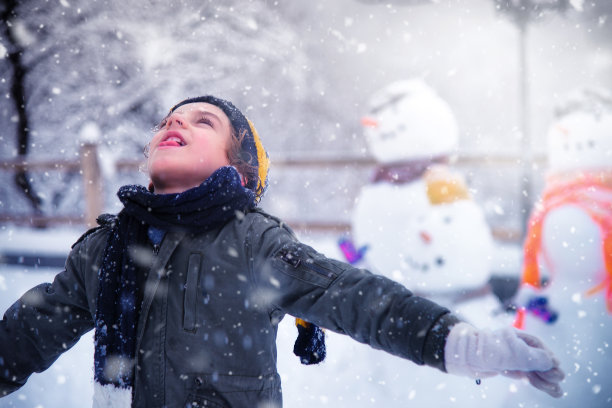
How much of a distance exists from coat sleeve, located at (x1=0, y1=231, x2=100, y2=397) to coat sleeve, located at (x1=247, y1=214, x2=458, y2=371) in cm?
45

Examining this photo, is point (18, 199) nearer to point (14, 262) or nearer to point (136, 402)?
point (14, 262)

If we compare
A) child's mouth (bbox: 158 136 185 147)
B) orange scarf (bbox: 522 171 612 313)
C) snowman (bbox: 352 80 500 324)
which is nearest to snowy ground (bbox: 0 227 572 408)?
snowman (bbox: 352 80 500 324)

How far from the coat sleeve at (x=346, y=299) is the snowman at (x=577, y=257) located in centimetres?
140

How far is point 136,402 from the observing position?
0.82 meters

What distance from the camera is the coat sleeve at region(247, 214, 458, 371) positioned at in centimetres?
65

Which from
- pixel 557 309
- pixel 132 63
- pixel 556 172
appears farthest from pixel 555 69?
pixel 132 63

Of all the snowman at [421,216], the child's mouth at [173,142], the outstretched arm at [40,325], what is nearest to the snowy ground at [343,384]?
the snowman at [421,216]

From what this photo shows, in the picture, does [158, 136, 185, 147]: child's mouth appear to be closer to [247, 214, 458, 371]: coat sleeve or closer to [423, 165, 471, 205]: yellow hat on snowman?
[247, 214, 458, 371]: coat sleeve

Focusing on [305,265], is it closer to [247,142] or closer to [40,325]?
[247,142]

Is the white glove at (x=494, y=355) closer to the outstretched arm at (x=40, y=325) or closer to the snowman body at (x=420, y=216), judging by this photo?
the outstretched arm at (x=40, y=325)

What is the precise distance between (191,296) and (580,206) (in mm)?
1800

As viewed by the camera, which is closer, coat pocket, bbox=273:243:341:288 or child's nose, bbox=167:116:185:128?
coat pocket, bbox=273:243:341:288

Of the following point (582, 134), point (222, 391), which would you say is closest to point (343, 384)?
point (222, 391)

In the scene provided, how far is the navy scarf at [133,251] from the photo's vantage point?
2.76 feet
